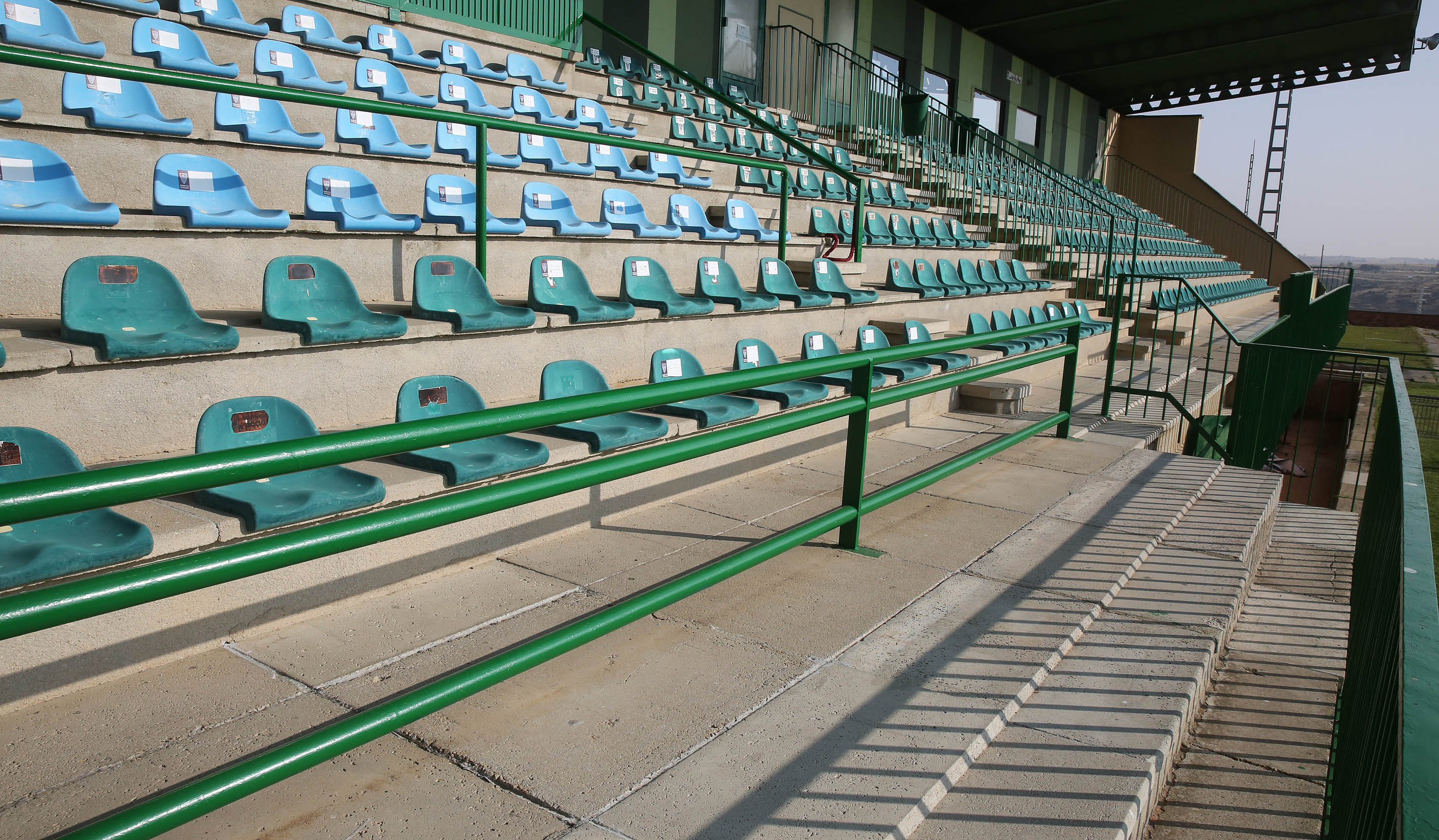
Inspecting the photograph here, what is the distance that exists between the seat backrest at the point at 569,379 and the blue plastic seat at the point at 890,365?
8.27 feet

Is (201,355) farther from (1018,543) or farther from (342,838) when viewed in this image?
(1018,543)

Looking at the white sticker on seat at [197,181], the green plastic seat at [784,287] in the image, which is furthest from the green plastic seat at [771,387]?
the white sticker on seat at [197,181]

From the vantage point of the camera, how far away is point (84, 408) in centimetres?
306

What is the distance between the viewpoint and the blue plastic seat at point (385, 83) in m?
6.64

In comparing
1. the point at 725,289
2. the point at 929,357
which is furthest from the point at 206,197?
the point at 929,357

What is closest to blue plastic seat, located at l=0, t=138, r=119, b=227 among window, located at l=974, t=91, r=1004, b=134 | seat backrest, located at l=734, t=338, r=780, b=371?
seat backrest, located at l=734, t=338, r=780, b=371

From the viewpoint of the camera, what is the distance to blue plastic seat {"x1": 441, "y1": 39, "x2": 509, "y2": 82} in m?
8.17

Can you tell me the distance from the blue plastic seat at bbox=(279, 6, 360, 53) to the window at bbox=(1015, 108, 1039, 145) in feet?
65.2

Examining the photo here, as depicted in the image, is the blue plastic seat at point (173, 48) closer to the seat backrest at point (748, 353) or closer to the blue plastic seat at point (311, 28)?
the blue plastic seat at point (311, 28)

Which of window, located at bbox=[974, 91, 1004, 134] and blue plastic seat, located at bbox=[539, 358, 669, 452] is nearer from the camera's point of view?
blue plastic seat, located at bbox=[539, 358, 669, 452]

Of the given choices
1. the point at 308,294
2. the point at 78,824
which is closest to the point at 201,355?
the point at 308,294

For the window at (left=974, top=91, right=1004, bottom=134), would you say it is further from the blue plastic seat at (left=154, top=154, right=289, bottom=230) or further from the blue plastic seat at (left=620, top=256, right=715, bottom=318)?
the blue plastic seat at (left=154, top=154, right=289, bottom=230)

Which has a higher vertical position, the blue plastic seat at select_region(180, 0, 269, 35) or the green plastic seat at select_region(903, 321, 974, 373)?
the blue plastic seat at select_region(180, 0, 269, 35)

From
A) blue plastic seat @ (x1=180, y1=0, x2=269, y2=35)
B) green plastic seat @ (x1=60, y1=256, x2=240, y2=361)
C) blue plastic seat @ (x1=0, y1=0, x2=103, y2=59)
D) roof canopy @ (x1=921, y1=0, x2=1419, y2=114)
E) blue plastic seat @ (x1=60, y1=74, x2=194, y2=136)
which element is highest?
roof canopy @ (x1=921, y1=0, x2=1419, y2=114)
